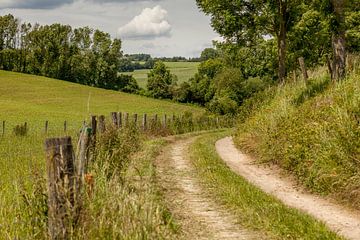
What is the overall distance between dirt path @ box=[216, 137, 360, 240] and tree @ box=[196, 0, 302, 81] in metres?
17.1

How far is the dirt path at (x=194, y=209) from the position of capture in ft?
26.5

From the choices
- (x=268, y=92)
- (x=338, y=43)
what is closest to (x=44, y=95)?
(x=268, y=92)

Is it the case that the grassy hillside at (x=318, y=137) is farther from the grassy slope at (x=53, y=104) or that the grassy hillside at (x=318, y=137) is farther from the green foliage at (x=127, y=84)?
the green foliage at (x=127, y=84)

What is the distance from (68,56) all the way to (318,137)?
381 feet

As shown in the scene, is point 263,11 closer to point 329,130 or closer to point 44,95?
point 329,130

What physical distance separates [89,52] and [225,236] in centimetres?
12026

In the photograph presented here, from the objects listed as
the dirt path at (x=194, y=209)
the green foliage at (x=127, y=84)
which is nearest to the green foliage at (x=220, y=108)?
the dirt path at (x=194, y=209)

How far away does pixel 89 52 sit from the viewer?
4894 inches

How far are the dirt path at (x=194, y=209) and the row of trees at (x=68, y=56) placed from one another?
4113 inches

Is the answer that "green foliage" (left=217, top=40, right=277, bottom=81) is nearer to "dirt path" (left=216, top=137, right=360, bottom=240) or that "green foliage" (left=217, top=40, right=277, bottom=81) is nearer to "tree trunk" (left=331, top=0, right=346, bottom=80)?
"tree trunk" (left=331, top=0, right=346, bottom=80)

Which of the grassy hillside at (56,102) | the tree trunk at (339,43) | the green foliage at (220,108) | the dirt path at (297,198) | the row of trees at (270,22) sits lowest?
the grassy hillside at (56,102)

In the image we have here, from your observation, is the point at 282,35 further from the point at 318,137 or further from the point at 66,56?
the point at 66,56

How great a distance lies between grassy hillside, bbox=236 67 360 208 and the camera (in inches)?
424

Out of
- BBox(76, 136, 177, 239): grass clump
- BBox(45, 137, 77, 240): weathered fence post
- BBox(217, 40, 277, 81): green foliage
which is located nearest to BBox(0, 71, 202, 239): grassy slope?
BBox(217, 40, 277, 81): green foliage
